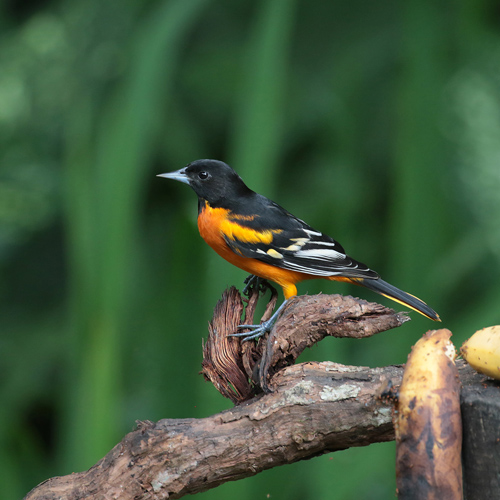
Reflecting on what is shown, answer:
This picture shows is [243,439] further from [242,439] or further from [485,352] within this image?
[485,352]

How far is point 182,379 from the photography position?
2.23 metres

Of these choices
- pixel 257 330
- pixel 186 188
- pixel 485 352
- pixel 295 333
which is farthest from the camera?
pixel 186 188

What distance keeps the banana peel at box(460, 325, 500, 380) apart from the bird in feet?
3.07

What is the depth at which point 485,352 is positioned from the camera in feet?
3.84

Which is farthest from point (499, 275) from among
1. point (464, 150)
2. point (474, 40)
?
point (474, 40)

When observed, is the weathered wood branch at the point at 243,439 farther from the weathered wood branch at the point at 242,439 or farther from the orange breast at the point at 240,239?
the orange breast at the point at 240,239

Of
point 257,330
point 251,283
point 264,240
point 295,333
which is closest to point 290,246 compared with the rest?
point 264,240

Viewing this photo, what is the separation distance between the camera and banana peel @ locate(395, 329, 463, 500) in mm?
1047

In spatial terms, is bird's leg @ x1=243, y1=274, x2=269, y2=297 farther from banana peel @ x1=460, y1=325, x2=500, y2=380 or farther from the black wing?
banana peel @ x1=460, y1=325, x2=500, y2=380

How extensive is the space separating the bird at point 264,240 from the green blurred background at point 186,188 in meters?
0.12

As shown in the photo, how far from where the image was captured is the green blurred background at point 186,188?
7.85ft

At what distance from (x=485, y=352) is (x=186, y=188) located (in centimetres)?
289

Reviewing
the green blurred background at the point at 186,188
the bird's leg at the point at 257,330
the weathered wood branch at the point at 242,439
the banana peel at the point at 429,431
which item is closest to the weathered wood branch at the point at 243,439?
the weathered wood branch at the point at 242,439

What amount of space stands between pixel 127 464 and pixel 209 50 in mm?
3512
